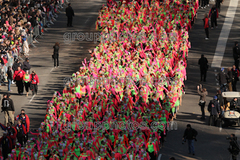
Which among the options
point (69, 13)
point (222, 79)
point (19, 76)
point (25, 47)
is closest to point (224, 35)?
point (222, 79)

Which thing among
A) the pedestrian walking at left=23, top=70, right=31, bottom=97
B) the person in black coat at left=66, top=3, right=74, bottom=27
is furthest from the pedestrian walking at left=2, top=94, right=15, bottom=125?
the person in black coat at left=66, top=3, right=74, bottom=27

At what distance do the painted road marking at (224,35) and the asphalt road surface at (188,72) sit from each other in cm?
25

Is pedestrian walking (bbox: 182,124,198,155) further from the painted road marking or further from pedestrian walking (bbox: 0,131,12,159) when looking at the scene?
the painted road marking

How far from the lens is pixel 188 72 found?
3497 cm

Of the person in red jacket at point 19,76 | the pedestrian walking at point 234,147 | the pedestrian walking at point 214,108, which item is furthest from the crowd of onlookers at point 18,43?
the pedestrian walking at point 234,147

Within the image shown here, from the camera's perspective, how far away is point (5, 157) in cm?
2464

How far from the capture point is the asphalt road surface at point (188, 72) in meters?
26.0

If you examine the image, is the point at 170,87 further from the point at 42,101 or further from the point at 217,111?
the point at 42,101

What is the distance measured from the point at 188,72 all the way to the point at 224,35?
24.0 feet

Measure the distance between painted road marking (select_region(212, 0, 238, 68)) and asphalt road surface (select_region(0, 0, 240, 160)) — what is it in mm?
248

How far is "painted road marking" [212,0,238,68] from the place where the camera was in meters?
36.8

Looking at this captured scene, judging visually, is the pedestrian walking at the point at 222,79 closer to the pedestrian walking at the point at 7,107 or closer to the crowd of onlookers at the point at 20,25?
the pedestrian walking at the point at 7,107

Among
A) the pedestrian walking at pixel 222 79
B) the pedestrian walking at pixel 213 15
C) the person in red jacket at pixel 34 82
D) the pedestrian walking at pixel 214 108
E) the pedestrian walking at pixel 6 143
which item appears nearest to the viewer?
the pedestrian walking at pixel 6 143

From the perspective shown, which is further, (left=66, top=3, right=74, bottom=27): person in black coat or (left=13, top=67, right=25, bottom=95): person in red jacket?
(left=66, top=3, right=74, bottom=27): person in black coat
